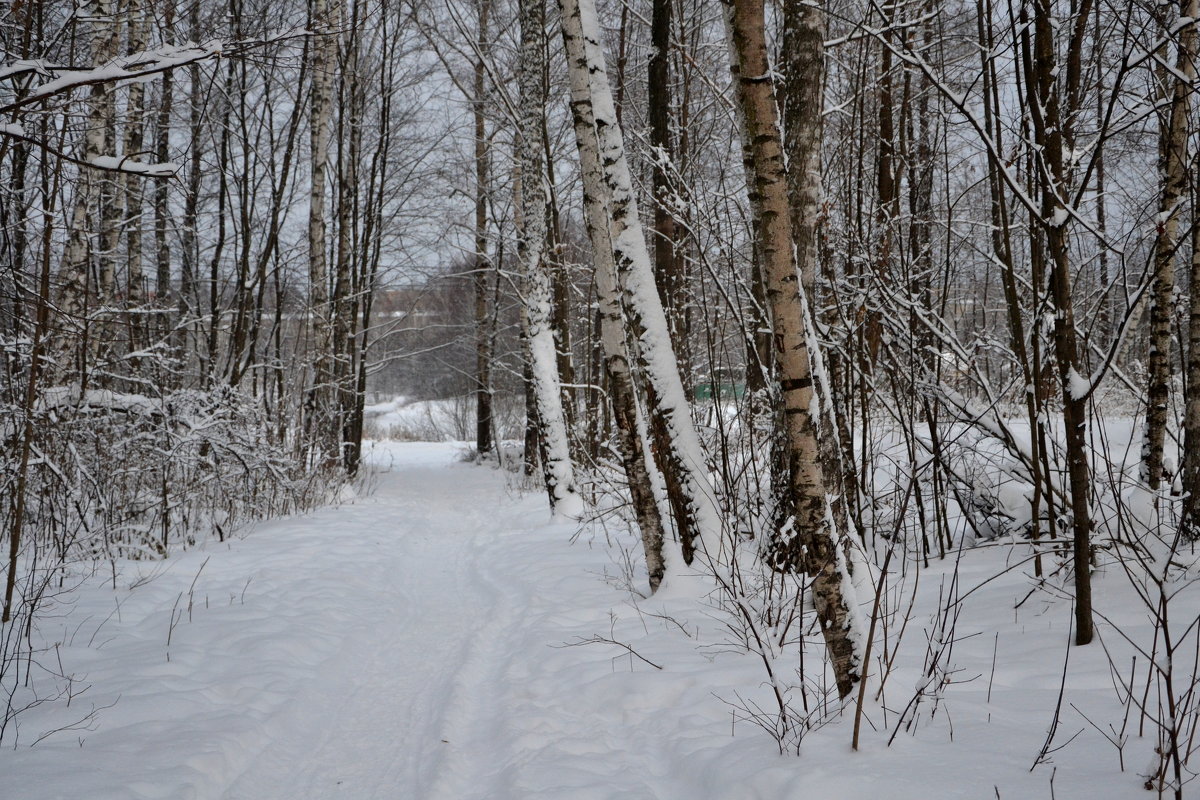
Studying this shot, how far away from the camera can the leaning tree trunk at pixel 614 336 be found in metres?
4.51

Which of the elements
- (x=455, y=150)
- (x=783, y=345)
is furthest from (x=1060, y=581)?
(x=455, y=150)

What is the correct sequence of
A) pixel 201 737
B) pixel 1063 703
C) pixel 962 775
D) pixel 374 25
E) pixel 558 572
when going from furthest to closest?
pixel 374 25 → pixel 558 572 → pixel 201 737 → pixel 1063 703 → pixel 962 775

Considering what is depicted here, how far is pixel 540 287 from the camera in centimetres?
909

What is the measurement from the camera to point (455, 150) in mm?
14727

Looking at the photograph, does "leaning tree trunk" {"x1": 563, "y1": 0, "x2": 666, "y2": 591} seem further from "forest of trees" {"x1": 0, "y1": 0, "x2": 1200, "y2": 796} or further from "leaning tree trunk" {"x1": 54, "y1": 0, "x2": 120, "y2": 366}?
"leaning tree trunk" {"x1": 54, "y1": 0, "x2": 120, "y2": 366}

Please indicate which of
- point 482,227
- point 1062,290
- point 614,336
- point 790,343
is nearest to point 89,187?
point 614,336

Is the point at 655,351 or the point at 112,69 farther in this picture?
the point at 655,351

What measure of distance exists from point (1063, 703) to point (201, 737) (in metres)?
3.09

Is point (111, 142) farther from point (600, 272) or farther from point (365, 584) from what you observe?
point (600, 272)

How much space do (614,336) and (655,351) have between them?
31 cm

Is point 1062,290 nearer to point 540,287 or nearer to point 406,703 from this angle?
point 406,703

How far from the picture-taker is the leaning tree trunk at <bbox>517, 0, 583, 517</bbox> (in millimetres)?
8828

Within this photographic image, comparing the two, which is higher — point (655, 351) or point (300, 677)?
point (655, 351)

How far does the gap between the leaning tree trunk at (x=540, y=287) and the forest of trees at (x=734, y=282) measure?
5 cm
